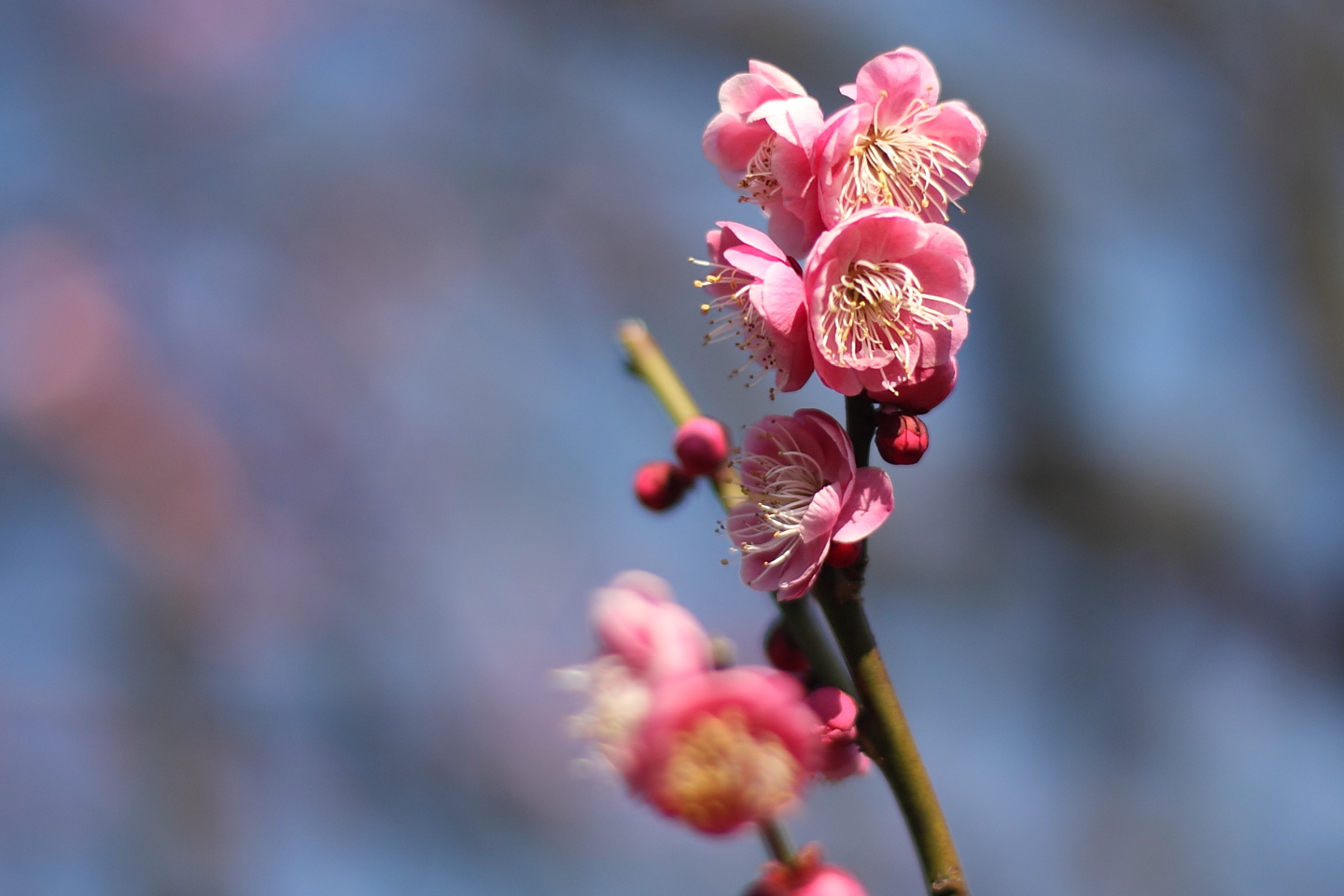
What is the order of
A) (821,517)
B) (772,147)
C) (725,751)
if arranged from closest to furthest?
1. (725,751)
2. (821,517)
3. (772,147)

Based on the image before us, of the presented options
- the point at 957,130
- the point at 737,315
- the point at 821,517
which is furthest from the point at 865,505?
the point at 957,130

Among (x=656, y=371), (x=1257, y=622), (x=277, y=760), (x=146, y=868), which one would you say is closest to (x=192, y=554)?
(x=277, y=760)

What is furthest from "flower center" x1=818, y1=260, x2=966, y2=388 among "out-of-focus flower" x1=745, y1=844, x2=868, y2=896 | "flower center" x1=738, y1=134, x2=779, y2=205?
"out-of-focus flower" x1=745, y1=844, x2=868, y2=896

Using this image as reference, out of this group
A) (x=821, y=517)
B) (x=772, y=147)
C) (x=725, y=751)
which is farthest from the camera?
(x=772, y=147)

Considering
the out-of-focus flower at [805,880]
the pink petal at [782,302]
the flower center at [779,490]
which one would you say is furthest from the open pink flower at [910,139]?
the out-of-focus flower at [805,880]

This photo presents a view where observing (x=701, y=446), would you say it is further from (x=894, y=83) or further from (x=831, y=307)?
(x=894, y=83)

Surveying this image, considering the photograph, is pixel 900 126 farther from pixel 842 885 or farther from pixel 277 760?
pixel 277 760
